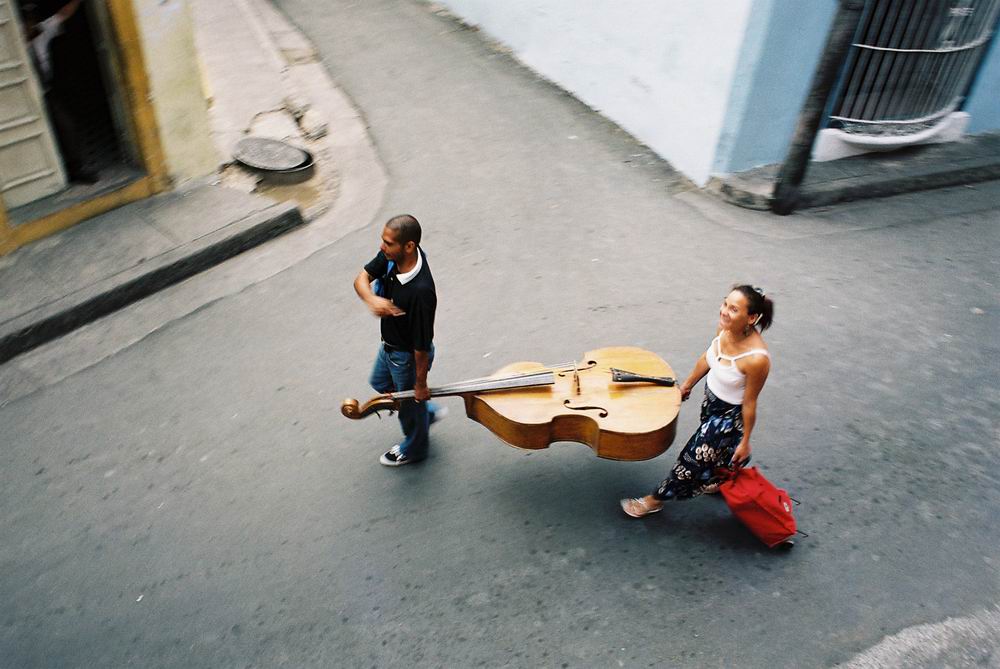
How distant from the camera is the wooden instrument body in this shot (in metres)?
3.74

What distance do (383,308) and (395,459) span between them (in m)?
1.17

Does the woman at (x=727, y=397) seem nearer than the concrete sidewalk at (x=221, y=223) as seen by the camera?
Yes

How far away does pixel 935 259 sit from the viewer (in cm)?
662

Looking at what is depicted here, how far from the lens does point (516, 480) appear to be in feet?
14.6

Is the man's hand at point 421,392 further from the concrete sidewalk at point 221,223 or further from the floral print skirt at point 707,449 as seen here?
the concrete sidewalk at point 221,223

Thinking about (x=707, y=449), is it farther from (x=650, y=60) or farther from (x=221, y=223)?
(x=650, y=60)

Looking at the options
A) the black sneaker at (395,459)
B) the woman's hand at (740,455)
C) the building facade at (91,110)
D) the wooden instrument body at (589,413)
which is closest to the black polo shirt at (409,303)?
the wooden instrument body at (589,413)

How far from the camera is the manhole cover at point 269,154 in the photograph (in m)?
7.50

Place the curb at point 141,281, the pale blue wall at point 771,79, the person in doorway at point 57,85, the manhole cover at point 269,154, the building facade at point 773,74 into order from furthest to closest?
the manhole cover at point 269,154
the building facade at point 773,74
the pale blue wall at point 771,79
the person in doorway at point 57,85
the curb at point 141,281

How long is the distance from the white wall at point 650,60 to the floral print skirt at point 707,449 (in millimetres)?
4355

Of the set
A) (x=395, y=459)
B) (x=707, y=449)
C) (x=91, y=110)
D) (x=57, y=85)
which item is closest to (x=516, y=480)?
(x=395, y=459)

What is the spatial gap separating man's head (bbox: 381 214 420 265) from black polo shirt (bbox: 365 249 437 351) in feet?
0.36

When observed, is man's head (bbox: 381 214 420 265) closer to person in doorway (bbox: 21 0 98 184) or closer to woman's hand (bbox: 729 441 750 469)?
woman's hand (bbox: 729 441 750 469)

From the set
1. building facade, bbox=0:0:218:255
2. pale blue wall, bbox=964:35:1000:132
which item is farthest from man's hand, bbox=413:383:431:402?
pale blue wall, bbox=964:35:1000:132
